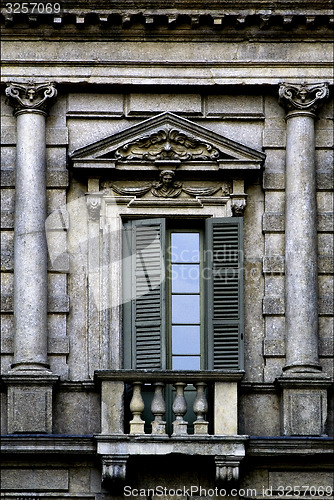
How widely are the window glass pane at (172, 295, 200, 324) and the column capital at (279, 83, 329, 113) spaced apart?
9.61 ft

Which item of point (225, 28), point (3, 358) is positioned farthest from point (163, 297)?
point (225, 28)

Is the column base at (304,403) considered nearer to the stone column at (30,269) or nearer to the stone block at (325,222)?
the stone block at (325,222)

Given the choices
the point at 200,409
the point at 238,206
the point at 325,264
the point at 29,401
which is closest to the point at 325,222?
the point at 325,264

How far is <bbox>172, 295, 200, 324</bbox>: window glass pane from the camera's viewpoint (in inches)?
1000

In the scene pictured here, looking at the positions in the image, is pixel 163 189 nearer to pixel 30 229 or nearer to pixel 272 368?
pixel 30 229

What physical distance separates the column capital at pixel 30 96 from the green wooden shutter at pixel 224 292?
107 inches

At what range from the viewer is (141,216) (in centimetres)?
2555

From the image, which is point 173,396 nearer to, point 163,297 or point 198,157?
point 163,297

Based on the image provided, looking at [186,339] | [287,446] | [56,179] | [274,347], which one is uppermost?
[56,179]

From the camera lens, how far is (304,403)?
24.5 m

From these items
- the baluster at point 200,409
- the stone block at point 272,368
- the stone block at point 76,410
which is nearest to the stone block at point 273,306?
the stone block at point 272,368

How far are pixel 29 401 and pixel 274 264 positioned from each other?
3.78 m

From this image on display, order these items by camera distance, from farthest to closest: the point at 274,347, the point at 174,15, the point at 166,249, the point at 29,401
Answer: the point at 174,15
the point at 166,249
the point at 274,347
the point at 29,401

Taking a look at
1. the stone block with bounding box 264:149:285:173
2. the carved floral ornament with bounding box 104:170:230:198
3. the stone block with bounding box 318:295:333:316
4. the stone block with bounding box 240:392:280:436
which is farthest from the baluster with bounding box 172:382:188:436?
the stone block with bounding box 264:149:285:173
